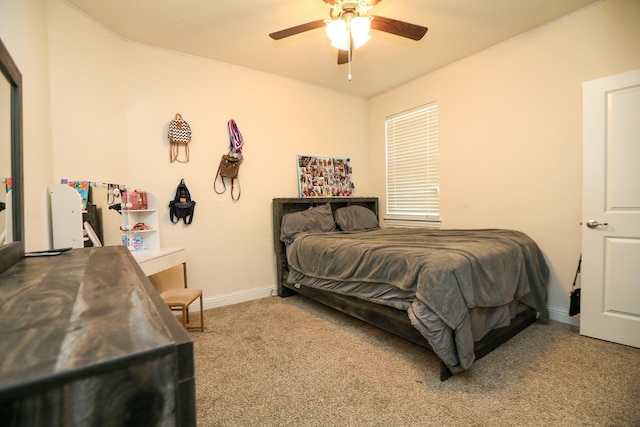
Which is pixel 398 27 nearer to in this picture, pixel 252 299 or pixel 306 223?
pixel 306 223

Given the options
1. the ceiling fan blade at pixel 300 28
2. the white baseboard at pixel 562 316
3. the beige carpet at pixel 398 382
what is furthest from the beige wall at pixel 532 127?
the ceiling fan blade at pixel 300 28

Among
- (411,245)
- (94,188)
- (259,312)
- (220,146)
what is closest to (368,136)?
(220,146)

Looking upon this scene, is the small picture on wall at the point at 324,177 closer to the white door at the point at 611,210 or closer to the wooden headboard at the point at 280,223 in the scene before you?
the wooden headboard at the point at 280,223

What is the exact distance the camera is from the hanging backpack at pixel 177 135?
2.85 metres

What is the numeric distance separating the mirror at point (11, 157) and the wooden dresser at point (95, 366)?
76cm

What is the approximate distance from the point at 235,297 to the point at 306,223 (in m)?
1.15

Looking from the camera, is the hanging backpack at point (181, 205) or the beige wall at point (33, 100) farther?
the hanging backpack at point (181, 205)

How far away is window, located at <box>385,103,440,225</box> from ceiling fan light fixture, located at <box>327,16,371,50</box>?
1.82 meters

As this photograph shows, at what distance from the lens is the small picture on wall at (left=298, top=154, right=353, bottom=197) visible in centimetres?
375

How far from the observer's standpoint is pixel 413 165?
3.79 meters

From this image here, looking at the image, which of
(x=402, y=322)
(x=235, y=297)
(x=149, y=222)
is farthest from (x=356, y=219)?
(x=149, y=222)

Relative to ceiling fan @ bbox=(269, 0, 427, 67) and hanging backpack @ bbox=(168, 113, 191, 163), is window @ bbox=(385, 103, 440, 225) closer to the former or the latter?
ceiling fan @ bbox=(269, 0, 427, 67)

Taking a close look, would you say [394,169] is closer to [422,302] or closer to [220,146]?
[220,146]

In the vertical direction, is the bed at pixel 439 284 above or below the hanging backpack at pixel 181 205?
below
